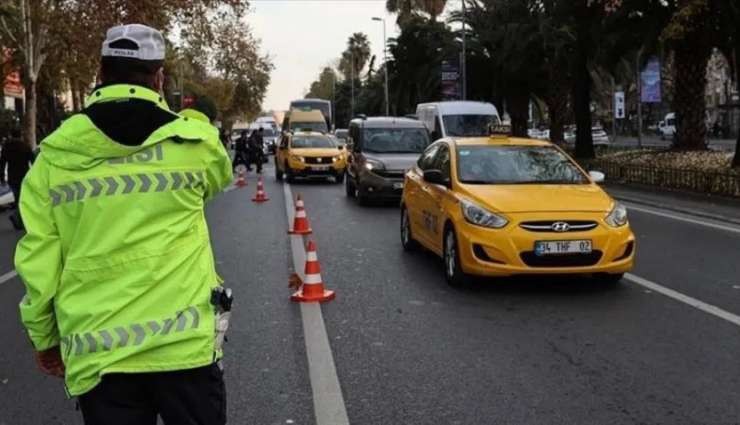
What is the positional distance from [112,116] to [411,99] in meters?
59.9

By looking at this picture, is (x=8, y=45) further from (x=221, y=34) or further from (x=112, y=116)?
(x=112, y=116)

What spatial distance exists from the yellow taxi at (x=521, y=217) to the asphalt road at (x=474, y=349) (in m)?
0.32

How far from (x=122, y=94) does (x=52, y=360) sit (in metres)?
0.81

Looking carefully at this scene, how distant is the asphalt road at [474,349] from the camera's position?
4.84 meters

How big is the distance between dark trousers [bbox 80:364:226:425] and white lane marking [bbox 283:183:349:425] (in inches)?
89.6

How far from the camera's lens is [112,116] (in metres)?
2.38

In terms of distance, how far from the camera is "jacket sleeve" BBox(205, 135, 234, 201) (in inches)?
99.2

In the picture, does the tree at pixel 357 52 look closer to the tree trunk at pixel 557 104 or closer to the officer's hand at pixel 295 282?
the tree trunk at pixel 557 104

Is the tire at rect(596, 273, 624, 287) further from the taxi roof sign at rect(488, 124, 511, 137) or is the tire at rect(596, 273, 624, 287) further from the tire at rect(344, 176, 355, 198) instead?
the tire at rect(344, 176, 355, 198)

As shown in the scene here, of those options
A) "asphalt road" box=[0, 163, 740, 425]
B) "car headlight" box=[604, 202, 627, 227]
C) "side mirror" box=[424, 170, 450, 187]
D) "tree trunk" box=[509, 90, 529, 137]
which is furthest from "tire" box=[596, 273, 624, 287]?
"tree trunk" box=[509, 90, 529, 137]

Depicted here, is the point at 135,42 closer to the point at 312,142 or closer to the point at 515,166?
the point at 515,166

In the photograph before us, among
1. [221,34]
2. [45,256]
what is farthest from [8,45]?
[45,256]

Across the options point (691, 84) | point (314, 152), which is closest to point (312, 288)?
point (691, 84)

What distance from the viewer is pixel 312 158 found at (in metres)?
26.0
